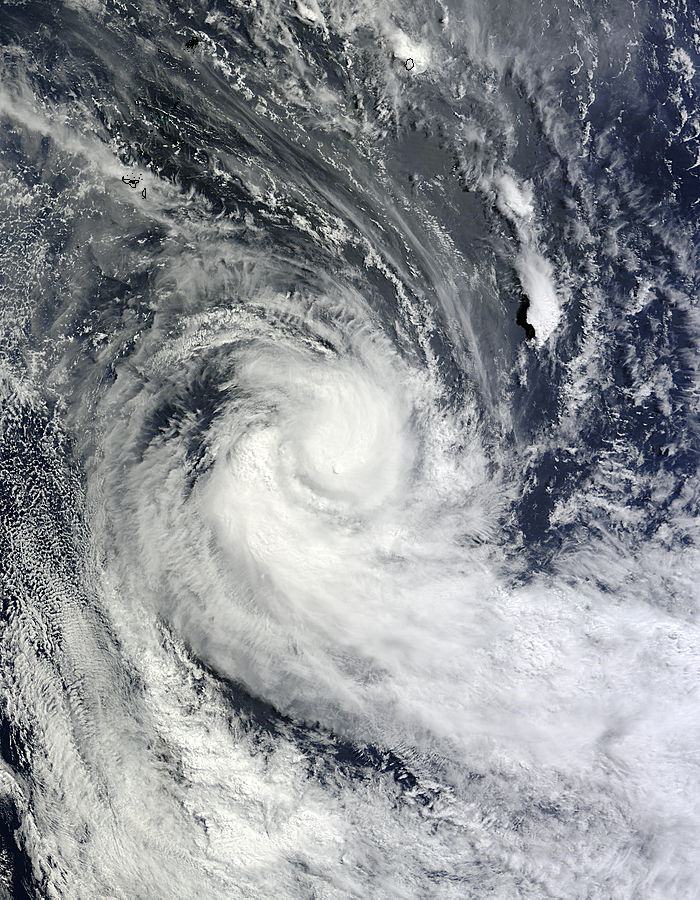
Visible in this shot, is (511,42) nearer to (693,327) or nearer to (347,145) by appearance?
(347,145)

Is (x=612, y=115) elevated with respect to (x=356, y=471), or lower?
elevated

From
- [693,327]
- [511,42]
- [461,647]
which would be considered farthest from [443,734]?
[511,42]

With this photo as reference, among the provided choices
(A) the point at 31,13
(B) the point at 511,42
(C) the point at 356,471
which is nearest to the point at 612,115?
(B) the point at 511,42

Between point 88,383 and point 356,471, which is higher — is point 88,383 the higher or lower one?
the lower one

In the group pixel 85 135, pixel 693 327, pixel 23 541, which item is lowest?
pixel 23 541

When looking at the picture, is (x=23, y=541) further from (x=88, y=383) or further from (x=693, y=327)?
(x=693, y=327)

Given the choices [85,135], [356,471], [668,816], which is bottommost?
[668,816]
